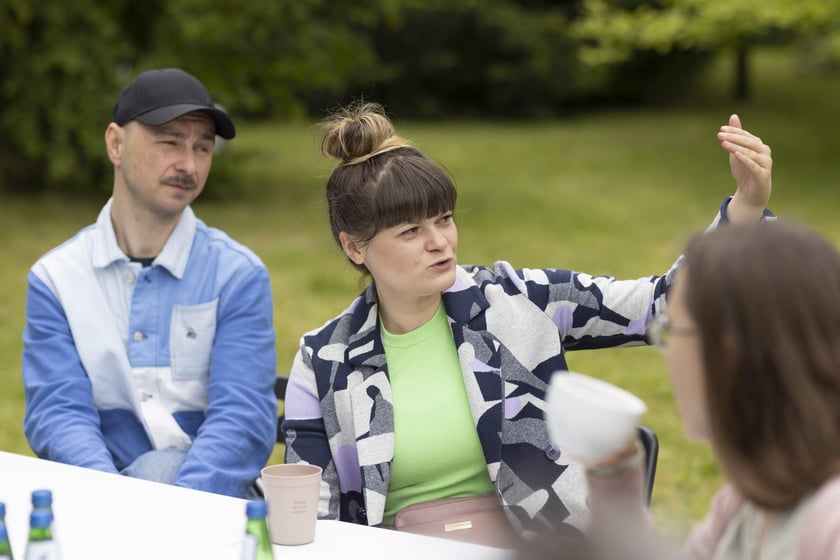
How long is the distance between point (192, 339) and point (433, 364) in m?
0.93

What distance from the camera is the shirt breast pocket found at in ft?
10.9

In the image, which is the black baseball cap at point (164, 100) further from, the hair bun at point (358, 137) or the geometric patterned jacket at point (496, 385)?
the geometric patterned jacket at point (496, 385)

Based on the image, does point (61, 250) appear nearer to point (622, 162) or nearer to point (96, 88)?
point (96, 88)

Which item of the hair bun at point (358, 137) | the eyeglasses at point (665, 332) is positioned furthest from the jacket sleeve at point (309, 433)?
the eyeglasses at point (665, 332)

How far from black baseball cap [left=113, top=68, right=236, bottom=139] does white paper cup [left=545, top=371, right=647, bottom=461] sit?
6.94 ft

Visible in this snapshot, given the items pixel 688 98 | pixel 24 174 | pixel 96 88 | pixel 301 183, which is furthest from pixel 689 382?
pixel 688 98

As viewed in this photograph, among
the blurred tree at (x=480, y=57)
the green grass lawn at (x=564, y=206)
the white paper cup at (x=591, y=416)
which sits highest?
the blurred tree at (x=480, y=57)

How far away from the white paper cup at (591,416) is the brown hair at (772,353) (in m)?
0.12

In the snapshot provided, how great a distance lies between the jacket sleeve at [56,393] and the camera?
3061 millimetres

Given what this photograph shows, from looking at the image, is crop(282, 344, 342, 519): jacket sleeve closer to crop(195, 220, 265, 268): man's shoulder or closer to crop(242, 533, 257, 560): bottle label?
crop(195, 220, 265, 268): man's shoulder

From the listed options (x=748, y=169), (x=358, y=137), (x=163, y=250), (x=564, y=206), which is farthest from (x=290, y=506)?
(x=564, y=206)

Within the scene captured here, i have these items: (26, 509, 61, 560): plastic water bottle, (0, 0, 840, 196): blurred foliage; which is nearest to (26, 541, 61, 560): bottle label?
(26, 509, 61, 560): plastic water bottle

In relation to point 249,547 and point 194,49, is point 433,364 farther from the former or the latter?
point 194,49

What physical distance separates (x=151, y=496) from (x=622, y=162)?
15760mm
